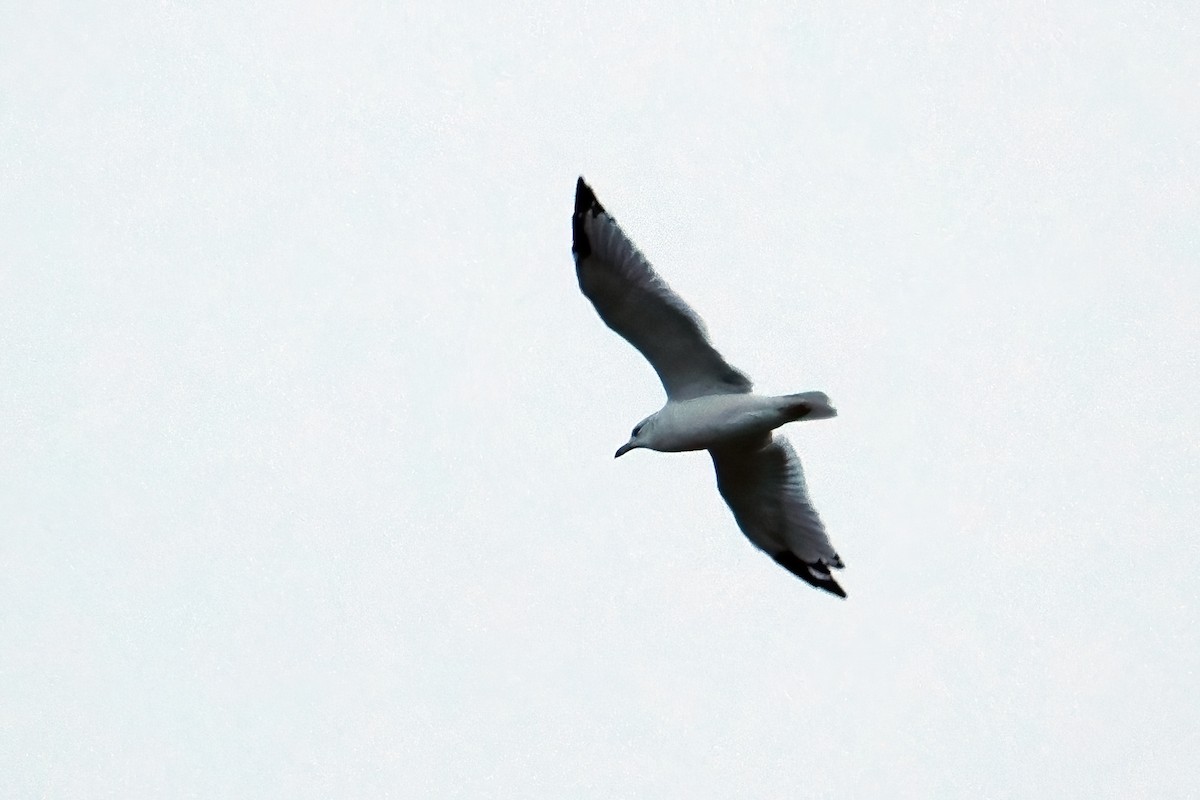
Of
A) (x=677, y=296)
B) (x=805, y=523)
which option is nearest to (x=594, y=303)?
(x=677, y=296)

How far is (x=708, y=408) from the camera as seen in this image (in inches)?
615

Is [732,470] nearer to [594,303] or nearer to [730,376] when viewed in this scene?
[730,376]

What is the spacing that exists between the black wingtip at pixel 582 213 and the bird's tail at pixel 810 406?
198 centimetres

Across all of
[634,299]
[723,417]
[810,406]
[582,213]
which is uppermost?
[582,213]

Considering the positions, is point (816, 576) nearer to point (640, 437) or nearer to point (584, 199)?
point (640, 437)

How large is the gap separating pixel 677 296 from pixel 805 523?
8.32 ft

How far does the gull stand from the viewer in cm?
1525

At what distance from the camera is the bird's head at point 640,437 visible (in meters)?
16.2

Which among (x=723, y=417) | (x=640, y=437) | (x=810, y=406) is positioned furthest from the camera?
(x=640, y=437)

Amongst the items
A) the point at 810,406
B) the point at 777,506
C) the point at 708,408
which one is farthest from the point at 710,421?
the point at 777,506

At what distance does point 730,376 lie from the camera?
1570cm

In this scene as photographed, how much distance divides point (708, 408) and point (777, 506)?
4.60 feet

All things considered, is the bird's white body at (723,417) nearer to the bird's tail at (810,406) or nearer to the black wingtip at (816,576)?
the bird's tail at (810,406)

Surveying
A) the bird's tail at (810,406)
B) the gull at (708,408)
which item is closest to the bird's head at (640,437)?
the gull at (708,408)
